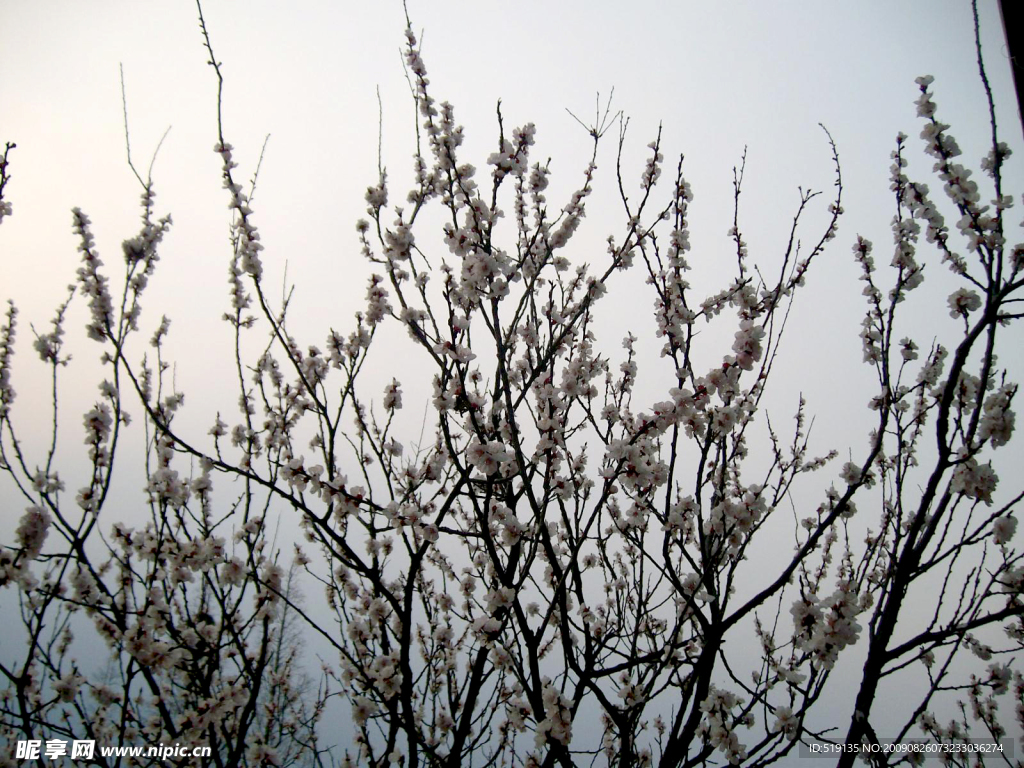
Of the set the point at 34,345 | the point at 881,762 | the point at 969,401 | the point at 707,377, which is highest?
the point at 34,345

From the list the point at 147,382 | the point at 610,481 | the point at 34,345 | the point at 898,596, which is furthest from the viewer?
the point at 147,382

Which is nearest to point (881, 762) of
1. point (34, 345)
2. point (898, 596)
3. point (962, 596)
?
point (898, 596)

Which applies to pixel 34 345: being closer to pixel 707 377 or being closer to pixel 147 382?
pixel 147 382

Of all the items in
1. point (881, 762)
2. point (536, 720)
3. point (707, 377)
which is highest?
point (707, 377)

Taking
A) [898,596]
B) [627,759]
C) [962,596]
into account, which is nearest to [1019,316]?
[898,596]

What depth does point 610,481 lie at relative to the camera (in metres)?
2.04

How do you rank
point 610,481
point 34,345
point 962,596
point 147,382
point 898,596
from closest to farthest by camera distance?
1. point 898,596
2. point 962,596
3. point 610,481
4. point 34,345
5. point 147,382

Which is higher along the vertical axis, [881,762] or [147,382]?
[147,382]

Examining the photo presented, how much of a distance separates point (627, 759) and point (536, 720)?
14.7 inches

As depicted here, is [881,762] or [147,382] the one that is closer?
[881,762]

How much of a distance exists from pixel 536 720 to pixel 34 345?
10.5 feet

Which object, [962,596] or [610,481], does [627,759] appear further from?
[962,596]

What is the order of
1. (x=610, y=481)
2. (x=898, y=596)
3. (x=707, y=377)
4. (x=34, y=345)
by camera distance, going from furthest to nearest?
(x=34, y=345) → (x=707, y=377) → (x=610, y=481) → (x=898, y=596)

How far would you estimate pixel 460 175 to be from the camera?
2721 mm
